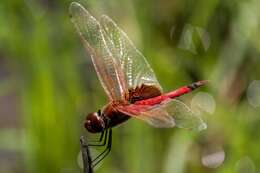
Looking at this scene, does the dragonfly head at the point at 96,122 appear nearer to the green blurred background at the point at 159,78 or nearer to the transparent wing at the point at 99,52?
the transparent wing at the point at 99,52

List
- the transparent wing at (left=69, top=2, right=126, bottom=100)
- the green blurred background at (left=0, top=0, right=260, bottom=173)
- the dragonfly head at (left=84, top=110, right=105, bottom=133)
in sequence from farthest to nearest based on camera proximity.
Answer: the green blurred background at (left=0, top=0, right=260, bottom=173) → the transparent wing at (left=69, top=2, right=126, bottom=100) → the dragonfly head at (left=84, top=110, right=105, bottom=133)

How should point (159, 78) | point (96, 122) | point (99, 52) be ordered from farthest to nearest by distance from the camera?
point (159, 78) → point (99, 52) → point (96, 122)

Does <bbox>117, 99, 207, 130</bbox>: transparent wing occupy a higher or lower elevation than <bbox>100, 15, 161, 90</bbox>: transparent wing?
lower

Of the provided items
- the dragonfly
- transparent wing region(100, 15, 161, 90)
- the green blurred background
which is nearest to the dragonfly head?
the dragonfly

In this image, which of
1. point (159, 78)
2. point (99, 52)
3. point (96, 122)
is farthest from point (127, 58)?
point (159, 78)

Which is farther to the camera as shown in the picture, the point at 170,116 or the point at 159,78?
the point at 159,78

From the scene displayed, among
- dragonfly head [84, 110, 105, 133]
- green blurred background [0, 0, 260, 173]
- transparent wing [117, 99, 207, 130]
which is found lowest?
green blurred background [0, 0, 260, 173]

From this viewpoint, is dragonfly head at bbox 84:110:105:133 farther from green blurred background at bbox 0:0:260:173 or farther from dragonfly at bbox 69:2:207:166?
green blurred background at bbox 0:0:260:173

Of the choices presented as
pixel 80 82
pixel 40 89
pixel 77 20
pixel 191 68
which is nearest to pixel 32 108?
pixel 40 89

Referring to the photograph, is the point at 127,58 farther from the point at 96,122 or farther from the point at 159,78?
the point at 159,78
